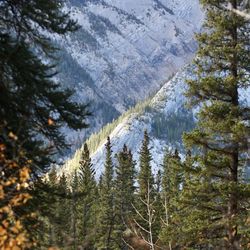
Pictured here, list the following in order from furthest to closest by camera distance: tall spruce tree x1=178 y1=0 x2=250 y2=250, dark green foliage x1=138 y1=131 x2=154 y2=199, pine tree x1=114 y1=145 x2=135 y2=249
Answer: dark green foliage x1=138 y1=131 x2=154 y2=199 < pine tree x1=114 y1=145 x2=135 y2=249 < tall spruce tree x1=178 y1=0 x2=250 y2=250

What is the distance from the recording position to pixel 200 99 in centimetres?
1825

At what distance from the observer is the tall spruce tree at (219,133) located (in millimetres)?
16891

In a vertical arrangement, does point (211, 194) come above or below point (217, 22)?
below

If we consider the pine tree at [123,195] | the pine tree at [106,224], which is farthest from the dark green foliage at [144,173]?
the pine tree at [106,224]

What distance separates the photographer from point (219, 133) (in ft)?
57.9

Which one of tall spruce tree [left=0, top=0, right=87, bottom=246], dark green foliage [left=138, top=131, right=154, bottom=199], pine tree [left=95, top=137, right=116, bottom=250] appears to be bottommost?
tall spruce tree [left=0, top=0, right=87, bottom=246]

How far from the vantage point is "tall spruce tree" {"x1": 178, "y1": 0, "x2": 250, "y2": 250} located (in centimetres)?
1689

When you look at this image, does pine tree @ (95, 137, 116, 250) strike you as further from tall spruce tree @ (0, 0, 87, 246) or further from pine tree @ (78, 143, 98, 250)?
tall spruce tree @ (0, 0, 87, 246)

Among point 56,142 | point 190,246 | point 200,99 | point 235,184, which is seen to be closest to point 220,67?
point 200,99

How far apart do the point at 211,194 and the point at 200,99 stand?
3.35 m

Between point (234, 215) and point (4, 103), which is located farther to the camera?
point (234, 215)

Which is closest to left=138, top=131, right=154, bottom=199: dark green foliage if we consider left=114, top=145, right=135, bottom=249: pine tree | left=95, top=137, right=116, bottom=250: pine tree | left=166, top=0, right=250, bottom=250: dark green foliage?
left=114, top=145, right=135, bottom=249: pine tree

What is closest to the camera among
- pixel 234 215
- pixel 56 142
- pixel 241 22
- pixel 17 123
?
pixel 17 123

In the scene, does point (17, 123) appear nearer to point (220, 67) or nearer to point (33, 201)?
point (33, 201)
